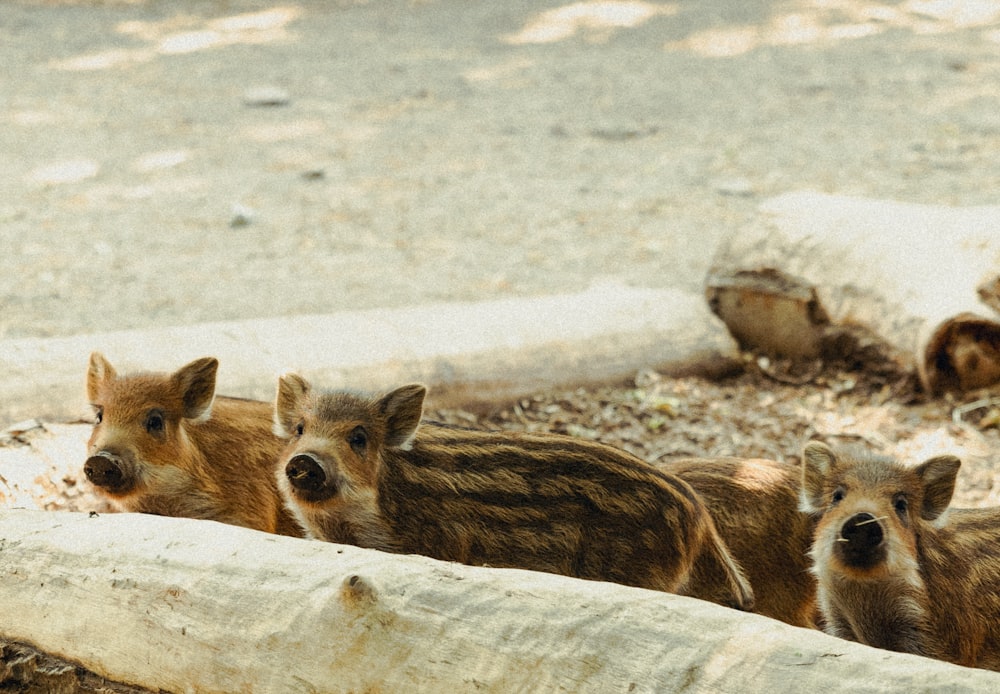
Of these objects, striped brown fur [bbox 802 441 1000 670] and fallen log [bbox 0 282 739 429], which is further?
fallen log [bbox 0 282 739 429]

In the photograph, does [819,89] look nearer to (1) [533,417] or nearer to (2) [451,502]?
(1) [533,417]

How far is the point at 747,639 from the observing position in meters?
2.73

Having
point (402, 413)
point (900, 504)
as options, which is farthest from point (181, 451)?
point (900, 504)

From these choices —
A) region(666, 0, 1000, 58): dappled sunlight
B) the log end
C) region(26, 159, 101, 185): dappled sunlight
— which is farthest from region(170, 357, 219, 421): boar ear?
region(666, 0, 1000, 58): dappled sunlight

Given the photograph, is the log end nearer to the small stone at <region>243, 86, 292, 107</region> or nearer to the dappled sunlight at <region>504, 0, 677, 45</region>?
the small stone at <region>243, 86, 292, 107</region>

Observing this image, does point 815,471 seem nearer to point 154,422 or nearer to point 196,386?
point 196,386

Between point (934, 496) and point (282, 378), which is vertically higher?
point (282, 378)

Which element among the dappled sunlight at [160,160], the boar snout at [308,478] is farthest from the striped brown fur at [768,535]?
the dappled sunlight at [160,160]

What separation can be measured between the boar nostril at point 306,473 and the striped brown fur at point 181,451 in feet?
2.05

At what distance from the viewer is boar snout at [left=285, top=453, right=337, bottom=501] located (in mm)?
3789

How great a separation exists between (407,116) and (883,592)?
859 cm

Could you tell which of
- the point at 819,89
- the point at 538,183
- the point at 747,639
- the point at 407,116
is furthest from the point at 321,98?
the point at 747,639

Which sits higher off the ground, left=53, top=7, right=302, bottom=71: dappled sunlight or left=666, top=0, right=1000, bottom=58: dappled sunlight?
left=53, top=7, right=302, bottom=71: dappled sunlight

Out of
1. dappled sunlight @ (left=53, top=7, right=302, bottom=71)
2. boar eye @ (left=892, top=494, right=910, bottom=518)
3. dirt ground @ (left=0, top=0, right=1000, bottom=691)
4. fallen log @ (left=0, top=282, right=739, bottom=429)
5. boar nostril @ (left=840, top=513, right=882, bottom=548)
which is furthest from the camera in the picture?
dappled sunlight @ (left=53, top=7, right=302, bottom=71)
